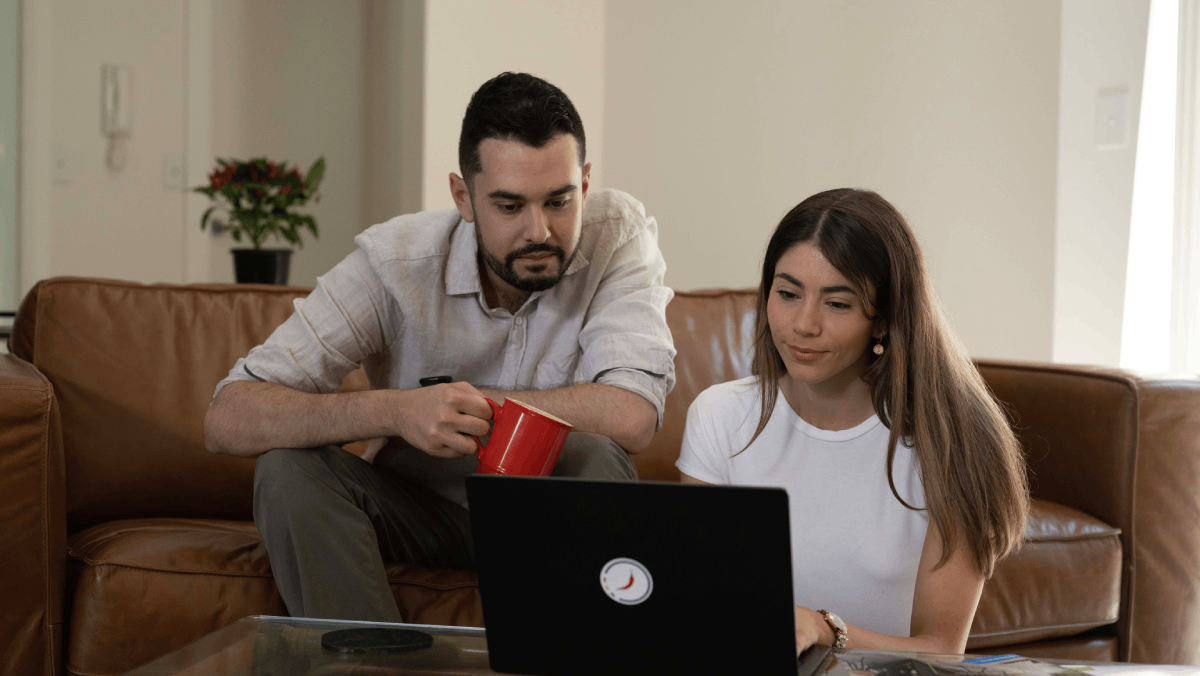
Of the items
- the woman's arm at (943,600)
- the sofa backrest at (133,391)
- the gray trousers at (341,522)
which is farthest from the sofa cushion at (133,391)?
the woman's arm at (943,600)

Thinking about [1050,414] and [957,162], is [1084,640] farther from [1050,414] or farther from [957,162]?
[957,162]

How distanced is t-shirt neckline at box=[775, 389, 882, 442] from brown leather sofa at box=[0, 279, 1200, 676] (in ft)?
1.74

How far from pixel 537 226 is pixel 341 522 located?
1.70 ft

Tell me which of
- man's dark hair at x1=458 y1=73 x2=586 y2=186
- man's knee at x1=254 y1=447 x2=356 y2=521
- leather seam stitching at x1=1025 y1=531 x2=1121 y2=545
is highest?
man's dark hair at x1=458 y1=73 x2=586 y2=186

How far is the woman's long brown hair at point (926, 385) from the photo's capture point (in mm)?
1131

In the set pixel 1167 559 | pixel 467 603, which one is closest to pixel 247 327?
pixel 467 603

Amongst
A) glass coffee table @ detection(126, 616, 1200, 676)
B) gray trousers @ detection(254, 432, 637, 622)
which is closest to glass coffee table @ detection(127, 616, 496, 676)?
glass coffee table @ detection(126, 616, 1200, 676)

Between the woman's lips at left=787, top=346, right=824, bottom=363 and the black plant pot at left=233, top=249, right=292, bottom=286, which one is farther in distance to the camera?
the black plant pot at left=233, top=249, right=292, bottom=286

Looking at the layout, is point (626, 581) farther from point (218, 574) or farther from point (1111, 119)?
point (1111, 119)

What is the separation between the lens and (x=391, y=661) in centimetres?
92

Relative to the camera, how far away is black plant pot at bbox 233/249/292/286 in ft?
9.52

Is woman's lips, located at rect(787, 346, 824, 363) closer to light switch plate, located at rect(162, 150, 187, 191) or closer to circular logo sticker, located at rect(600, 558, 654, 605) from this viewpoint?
circular logo sticker, located at rect(600, 558, 654, 605)

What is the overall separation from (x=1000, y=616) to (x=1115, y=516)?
1.05 feet

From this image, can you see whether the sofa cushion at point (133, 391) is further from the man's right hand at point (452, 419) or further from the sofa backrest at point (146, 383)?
the man's right hand at point (452, 419)
